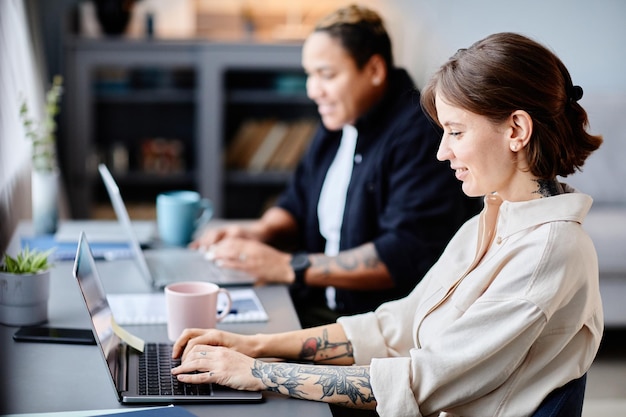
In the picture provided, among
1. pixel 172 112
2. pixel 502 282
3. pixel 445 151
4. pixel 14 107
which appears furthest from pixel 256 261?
pixel 172 112

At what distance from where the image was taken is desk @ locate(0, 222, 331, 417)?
1117mm

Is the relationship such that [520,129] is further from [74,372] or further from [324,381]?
[74,372]

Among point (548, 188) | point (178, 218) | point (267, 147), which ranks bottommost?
point (267, 147)

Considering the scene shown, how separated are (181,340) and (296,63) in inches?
116

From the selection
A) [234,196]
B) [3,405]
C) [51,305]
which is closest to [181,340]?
[3,405]

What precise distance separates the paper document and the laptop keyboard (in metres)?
0.16

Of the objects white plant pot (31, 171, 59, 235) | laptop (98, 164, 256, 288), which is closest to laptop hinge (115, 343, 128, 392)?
laptop (98, 164, 256, 288)

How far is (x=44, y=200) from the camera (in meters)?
2.10

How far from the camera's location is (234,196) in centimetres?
456

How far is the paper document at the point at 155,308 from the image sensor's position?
150cm

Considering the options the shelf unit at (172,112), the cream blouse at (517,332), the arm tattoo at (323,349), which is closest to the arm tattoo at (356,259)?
the arm tattoo at (323,349)

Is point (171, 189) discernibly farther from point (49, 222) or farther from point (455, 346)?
point (455, 346)

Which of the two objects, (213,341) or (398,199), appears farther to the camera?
(398,199)

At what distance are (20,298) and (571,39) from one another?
10.5ft
